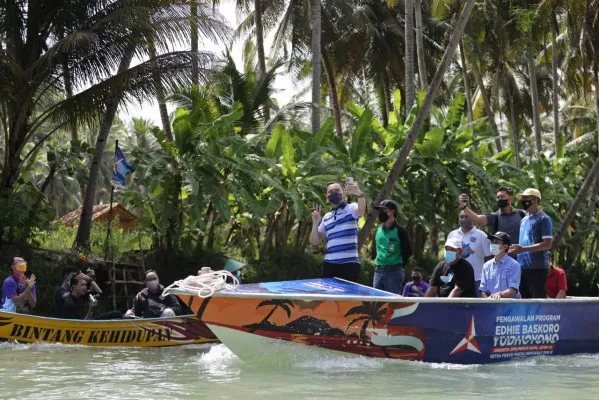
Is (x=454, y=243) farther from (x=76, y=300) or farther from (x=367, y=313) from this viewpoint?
(x=76, y=300)

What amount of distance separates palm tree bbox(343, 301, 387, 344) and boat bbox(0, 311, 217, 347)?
3.92 metres

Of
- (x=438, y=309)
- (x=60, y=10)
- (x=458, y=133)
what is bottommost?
(x=438, y=309)

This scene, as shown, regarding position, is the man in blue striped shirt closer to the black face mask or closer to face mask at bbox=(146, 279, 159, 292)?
the black face mask

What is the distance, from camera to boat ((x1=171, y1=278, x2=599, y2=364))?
9.60 meters

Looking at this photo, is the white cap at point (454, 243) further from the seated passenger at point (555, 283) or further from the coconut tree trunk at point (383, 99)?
the coconut tree trunk at point (383, 99)

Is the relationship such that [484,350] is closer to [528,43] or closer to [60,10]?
[60,10]

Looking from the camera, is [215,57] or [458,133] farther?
[458,133]

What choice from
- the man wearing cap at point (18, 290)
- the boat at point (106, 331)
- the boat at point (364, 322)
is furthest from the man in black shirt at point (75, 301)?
the boat at point (364, 322)

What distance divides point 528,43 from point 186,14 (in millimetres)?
11083

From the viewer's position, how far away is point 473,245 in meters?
10.9

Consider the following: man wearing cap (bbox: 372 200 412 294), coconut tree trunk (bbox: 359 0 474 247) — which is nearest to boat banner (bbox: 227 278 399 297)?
man wearing cap (bbox: 372 200 412 294)

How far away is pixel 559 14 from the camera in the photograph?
27.1 m

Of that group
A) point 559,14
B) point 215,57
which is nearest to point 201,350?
point 215,57

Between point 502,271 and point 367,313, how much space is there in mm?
1717
